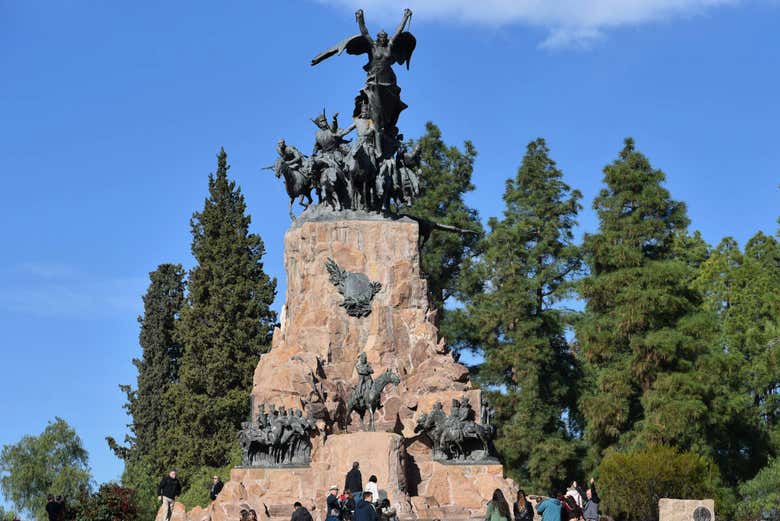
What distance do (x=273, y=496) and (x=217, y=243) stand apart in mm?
19421

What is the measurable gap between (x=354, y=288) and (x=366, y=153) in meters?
3.54

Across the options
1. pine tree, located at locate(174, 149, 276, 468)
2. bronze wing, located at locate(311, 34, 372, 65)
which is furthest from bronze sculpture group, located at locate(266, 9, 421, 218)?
pine tree, located at locate(174, 149, 276, 468)

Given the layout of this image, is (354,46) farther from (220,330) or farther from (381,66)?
(220,330)

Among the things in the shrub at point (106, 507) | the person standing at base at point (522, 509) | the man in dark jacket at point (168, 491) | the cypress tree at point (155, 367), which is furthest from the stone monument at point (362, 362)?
the cypress tree at point (155, 367)

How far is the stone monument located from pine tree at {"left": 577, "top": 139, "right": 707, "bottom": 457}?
26.7 ft

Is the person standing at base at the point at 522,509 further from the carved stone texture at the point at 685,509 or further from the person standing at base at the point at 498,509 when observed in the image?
the carved stone texture at the point at 685,509

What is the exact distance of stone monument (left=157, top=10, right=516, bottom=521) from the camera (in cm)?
2562

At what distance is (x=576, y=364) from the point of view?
4247 centimetres

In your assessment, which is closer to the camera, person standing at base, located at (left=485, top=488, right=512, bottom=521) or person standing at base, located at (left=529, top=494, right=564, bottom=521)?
person standing at base, located at (left=485, top=488, right=512, bottom=521)

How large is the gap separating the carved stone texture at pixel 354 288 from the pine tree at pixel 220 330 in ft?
41.8

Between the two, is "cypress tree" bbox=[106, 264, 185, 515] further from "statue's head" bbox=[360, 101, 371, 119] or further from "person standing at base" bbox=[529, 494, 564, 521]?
"person standing at base" bbox=[529, 494, 564, 521]

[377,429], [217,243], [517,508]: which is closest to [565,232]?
[217,243]

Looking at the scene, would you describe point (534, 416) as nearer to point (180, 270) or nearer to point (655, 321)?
point (655, 321)

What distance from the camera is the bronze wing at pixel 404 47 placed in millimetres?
31750
